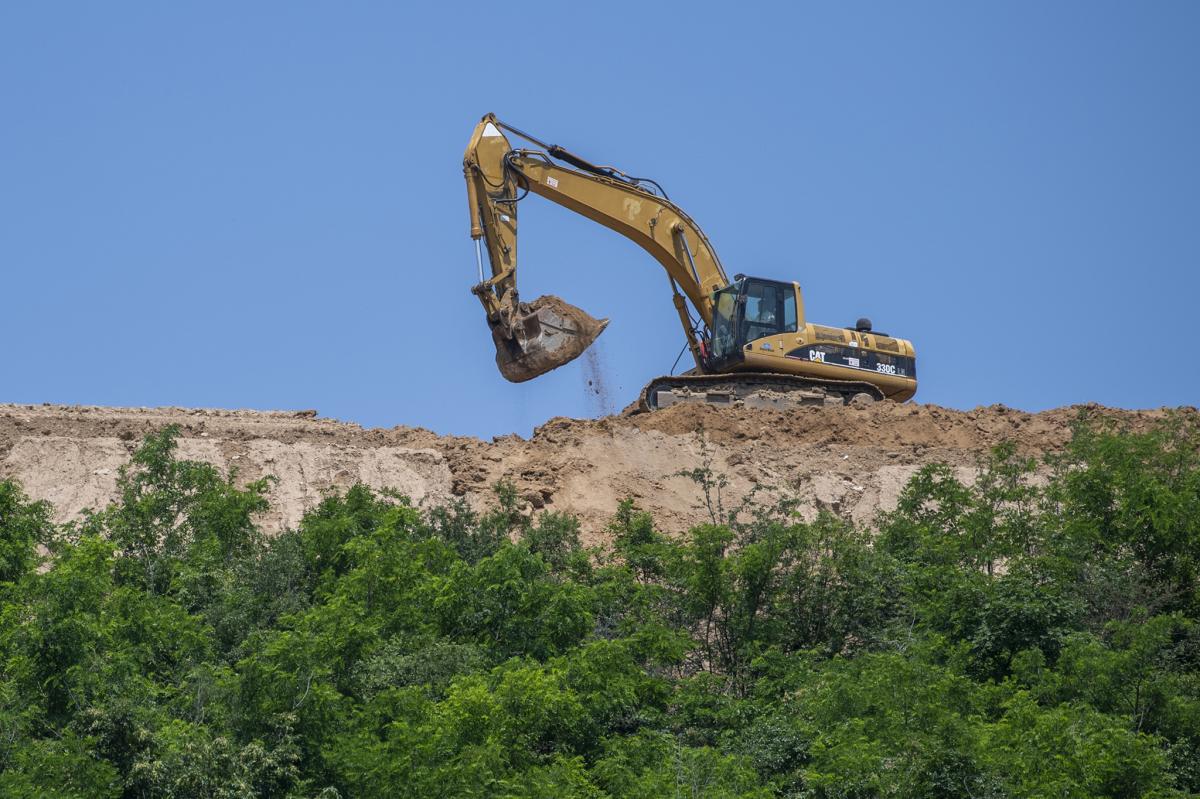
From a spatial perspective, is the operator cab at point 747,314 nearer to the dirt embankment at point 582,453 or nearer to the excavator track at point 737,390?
the excavator track at point 737,390

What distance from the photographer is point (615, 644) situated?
80.8 ft

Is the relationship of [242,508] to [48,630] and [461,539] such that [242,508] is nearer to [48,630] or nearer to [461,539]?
[461,539]

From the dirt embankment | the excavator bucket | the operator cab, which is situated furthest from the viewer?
the operator cab

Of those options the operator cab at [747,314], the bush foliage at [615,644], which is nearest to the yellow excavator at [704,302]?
the operator cab at [747,314]

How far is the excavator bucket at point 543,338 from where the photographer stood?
33.7 metres

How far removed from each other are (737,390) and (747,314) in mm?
1399

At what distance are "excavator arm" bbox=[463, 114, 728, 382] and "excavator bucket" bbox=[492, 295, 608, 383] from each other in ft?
0.05

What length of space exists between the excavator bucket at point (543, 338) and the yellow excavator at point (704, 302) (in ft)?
5.22

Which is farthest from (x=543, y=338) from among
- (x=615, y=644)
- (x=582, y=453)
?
(x=615, y=644)

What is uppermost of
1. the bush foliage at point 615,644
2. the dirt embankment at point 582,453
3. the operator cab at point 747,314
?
the operator cab at point 747,314

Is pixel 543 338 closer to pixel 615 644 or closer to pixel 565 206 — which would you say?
pixel 565 206

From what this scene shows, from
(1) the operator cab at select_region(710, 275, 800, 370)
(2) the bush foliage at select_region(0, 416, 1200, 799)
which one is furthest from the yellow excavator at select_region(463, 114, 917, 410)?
(2) the bush foliage at select_region(0, 416, 1200, 799)

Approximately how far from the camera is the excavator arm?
3375 centimetres

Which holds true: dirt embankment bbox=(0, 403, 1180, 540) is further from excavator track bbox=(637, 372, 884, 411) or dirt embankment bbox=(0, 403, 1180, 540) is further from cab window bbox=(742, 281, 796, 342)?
cab window bbox=(742, 281, 796, 342)
